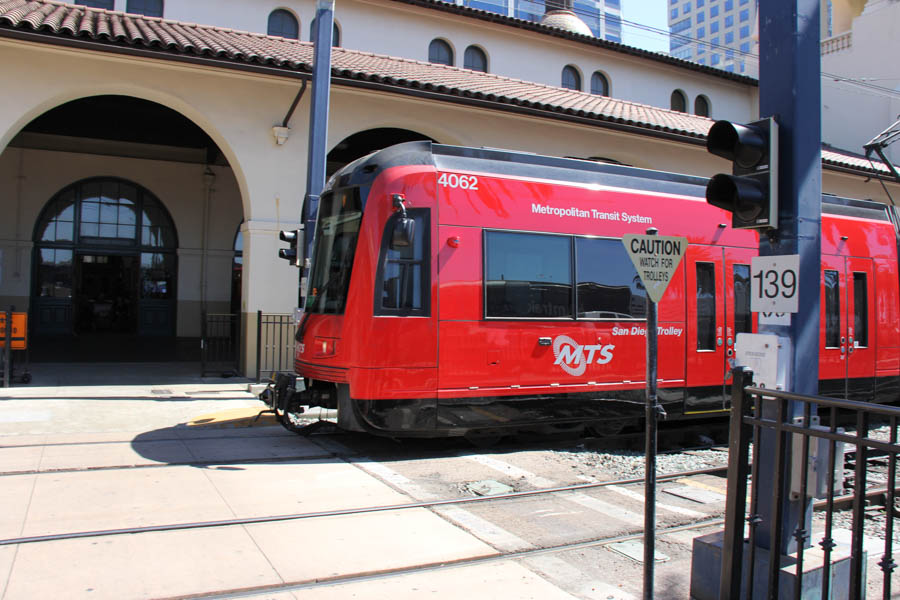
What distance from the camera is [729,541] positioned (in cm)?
388

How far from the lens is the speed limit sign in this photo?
4.14 metres

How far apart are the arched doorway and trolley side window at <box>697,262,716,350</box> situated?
15384 millimetres

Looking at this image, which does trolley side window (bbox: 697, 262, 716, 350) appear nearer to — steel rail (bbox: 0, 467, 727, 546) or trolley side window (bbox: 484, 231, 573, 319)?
trolley side window (bbox: 484, 231, 573, 319)

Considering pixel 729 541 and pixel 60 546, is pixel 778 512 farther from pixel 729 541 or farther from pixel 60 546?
pixel 60 546

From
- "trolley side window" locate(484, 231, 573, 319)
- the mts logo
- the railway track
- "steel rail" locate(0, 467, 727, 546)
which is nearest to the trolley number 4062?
"trolley side window" locate(484, 231, 573, 319)

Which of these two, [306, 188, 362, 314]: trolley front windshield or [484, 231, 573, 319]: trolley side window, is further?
[484, 231, 573, 319]: trolley side window

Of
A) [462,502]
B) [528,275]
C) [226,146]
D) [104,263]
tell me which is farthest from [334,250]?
[104,263]

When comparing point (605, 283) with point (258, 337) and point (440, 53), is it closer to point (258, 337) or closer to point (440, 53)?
point (258, 337)

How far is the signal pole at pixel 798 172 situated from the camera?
4188 mm

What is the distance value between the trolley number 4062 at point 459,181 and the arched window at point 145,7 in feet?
47.5

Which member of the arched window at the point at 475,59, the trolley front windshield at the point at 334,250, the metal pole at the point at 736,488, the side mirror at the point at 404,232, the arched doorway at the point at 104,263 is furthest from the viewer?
the arched window at the point at 475,59

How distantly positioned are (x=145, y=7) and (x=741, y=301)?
663 inches

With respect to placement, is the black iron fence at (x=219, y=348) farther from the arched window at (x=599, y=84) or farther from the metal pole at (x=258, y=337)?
the arched window at (x=599, y=84)

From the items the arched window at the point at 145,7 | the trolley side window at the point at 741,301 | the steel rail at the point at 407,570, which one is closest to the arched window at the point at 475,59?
the arched window at the point at 145,7
